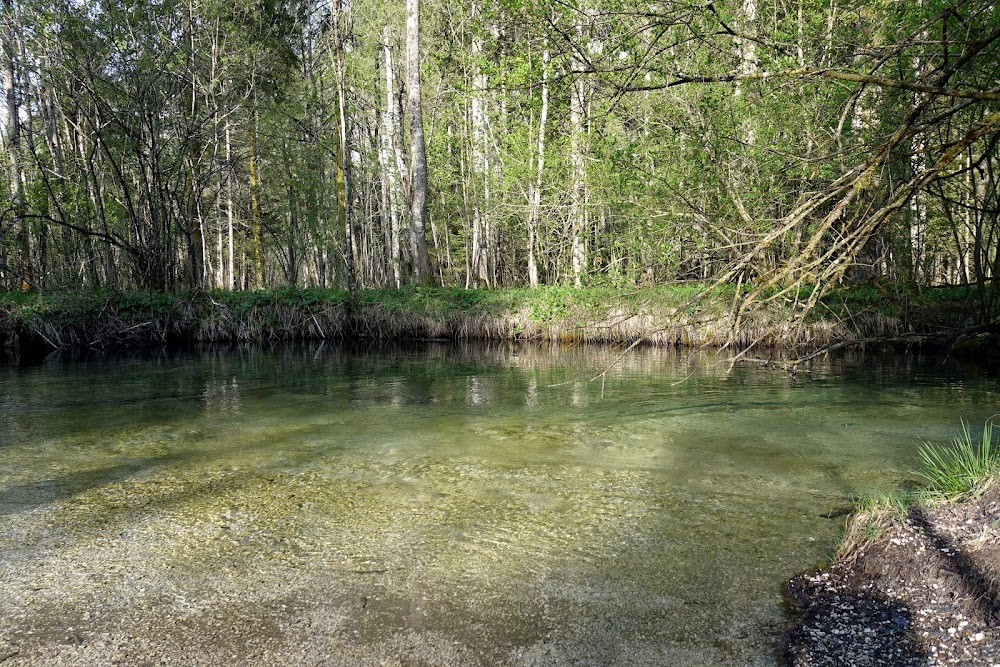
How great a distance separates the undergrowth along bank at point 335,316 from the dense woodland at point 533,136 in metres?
0.67

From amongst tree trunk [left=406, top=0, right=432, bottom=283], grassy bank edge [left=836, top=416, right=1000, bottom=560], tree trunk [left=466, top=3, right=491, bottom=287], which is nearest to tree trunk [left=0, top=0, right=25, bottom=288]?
tree trunk [left=406, top=0, right=432, bottom=283]

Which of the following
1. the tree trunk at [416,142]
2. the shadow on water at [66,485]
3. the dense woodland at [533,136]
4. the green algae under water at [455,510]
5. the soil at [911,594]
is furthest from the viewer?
the tree trunk at [416,142]

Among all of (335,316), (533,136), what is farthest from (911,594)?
(533,136)

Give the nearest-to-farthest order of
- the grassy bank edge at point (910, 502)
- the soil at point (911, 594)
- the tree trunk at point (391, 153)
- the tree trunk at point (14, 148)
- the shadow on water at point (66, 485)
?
the soil at point (911, 594) < the grassy bank edge at point (910, 502) < the shadow on water at point (66, 485) < the tree trunk at point (14, 148) < the tree trunk at point (391, 153)

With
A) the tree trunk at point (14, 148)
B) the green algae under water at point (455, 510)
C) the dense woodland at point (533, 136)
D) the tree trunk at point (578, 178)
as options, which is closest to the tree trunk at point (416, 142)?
the dense woodland at point (533, 136)

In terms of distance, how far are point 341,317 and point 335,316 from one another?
140 millimetres

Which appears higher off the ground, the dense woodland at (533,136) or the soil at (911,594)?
the dense woodland at (533,136)

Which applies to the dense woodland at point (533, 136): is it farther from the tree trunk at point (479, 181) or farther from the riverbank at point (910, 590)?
the riverbank at point (910, 590)

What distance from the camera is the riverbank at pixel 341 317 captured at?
42.1 feet

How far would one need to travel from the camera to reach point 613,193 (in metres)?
12.9

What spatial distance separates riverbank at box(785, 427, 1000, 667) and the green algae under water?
0.56 feet

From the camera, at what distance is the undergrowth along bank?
42.3 feet

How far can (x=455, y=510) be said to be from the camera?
153 inches

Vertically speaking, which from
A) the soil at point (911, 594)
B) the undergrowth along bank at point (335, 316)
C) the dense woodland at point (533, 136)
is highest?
the dense woodland at point (533, 136)
